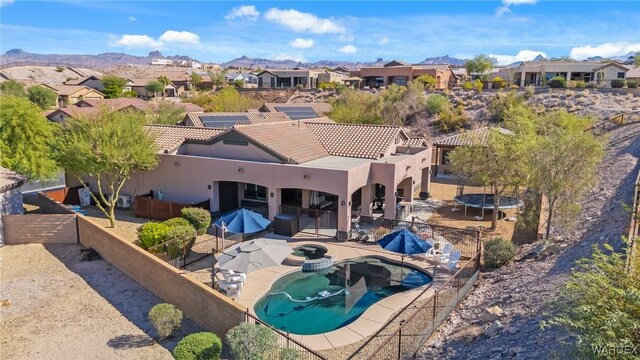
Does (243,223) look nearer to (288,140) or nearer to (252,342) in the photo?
(288,140)

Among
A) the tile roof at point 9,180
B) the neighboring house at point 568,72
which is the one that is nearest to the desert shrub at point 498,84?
the neighboring house at point 568,72

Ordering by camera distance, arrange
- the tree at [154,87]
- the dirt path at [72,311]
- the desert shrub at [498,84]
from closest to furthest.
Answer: the dirt path at [72,311], the desert shrub at [498,84], the tree at [154,87]

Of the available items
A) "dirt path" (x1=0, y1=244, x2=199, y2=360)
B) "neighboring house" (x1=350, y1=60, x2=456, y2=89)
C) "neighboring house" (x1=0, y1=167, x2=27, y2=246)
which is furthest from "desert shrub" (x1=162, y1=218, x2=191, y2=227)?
"neighboring house" (x1=350, y1=60, x2=456, y2=89)

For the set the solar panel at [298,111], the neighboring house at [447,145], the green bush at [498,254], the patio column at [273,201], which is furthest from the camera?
the solar panel at [298,111]

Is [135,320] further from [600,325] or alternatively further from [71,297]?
[600,325]

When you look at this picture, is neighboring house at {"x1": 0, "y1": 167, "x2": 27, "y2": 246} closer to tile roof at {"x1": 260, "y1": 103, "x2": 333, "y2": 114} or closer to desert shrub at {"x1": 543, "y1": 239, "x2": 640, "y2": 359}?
desert shrub at {"x1": 543, "y1": 239, "x2": 640, "y2": 359}

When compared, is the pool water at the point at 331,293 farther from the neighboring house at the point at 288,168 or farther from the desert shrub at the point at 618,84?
the desert shrub at the point at 618,84

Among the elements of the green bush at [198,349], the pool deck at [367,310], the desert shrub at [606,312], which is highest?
the desert shrub at [606,312]

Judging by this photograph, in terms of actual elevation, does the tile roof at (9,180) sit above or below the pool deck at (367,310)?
above
